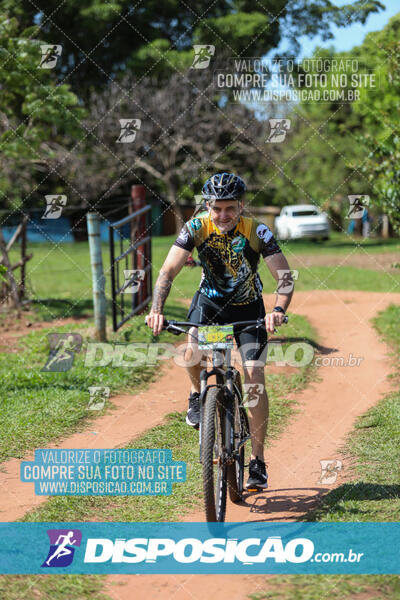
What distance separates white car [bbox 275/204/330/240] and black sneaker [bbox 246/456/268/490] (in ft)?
90.8

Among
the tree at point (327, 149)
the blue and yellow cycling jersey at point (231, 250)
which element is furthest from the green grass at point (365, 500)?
the tree at point (327, 149)

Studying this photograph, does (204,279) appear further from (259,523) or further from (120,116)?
(120,116)

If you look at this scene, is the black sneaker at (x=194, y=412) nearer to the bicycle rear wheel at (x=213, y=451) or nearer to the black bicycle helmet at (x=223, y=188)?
the bicycle rear wheel at (x=213, y=451)

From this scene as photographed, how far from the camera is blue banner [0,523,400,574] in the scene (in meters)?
4.02

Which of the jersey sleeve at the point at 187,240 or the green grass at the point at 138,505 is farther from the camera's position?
the jersey sleeve at the point at 187,240

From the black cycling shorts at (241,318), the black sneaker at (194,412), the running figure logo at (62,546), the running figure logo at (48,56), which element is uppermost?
the running figure logo at (48,56)

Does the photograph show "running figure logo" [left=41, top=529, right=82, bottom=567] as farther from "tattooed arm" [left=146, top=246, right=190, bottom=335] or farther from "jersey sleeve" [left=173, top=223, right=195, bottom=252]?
"jersey sleeve" [left=173, top=223, right=195, bottom=252]

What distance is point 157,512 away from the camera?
4930 mm

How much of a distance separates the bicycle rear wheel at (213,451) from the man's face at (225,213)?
1.19 m

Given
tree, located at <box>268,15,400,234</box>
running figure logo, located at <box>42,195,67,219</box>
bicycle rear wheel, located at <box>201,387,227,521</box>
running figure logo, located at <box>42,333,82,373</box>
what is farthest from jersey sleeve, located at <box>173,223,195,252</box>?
tree, located at <box>268,15,400,234</box>

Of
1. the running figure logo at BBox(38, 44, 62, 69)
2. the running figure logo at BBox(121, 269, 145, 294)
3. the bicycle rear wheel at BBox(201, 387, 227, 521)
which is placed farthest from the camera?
the running figure logo at BBox(38, 44, 62, 69)

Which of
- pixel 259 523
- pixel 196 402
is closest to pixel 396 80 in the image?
pixel 196 402

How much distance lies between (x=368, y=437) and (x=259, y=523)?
A: 203 cm

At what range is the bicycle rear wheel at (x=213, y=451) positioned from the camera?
170 inches
